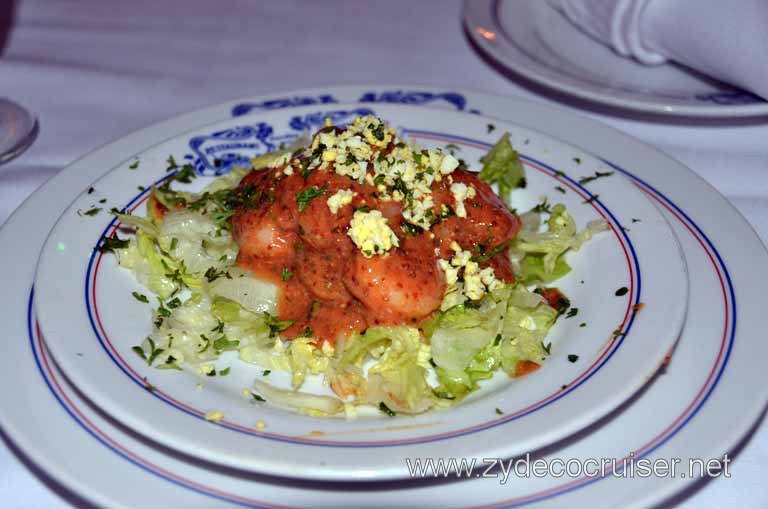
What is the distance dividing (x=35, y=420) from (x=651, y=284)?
234cm

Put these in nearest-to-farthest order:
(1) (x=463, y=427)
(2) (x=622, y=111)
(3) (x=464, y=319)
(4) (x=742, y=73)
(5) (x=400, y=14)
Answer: (1) (x=463, y=427) < (3) (x=464, y=319) < (4) (x=742, y=73) < (2) (x=622, y=111) < (5) (x=400, y=14)

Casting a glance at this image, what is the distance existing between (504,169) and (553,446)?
5.98 ft

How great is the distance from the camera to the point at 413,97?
501 centimetres

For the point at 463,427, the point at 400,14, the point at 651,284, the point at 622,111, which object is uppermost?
the point at 400,14

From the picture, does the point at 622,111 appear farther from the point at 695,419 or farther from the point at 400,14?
the point at 695,419

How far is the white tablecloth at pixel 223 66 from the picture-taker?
16.1ft

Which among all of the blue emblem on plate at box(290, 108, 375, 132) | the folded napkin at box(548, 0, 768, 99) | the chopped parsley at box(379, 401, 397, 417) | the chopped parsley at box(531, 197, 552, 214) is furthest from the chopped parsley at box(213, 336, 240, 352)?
the folded napkin at box(548, 0, 768, 99)

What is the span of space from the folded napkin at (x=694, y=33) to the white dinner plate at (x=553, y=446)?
1155mm

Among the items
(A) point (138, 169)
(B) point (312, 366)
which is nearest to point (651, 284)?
(B) point (312, 366)

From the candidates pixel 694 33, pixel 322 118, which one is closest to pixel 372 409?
pixel 322 118

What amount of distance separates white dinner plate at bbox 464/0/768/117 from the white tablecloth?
0.23 m

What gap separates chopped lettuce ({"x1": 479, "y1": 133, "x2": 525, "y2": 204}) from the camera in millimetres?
4328

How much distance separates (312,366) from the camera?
11.5ft

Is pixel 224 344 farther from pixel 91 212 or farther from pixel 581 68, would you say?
pixel 581 68
